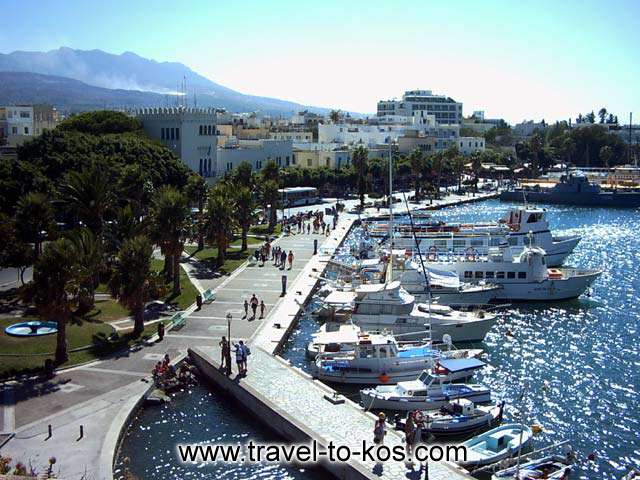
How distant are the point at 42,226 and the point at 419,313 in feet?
87.7

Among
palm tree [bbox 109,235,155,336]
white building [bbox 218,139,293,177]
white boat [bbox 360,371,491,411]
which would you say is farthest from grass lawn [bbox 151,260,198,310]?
white building [bbox 218,139,293,177]

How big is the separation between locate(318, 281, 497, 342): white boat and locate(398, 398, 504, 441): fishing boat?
10.9 metres

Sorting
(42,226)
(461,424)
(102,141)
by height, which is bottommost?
(461,424)

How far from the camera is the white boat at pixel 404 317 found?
45250mm

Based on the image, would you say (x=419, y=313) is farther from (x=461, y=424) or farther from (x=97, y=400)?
(x=97, y=400)

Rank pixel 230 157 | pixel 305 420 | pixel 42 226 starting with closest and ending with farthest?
pixel 305 420
pixel 42 226
pixel 230 157

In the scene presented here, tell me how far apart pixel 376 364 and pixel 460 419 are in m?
6.93

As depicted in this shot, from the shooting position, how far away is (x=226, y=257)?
65.6 meters

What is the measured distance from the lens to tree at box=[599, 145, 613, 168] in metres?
186

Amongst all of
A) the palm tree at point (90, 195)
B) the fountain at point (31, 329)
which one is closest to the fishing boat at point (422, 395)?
the fountain at point (31, 329)

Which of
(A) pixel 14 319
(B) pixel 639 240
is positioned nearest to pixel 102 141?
(A) pixel 14 319

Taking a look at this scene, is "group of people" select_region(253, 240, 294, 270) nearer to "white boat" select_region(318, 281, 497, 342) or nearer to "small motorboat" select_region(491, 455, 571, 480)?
"white boat" select_region(318, 281, 497, 342)

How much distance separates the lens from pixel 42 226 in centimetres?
4912

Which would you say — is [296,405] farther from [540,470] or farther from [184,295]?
[184,295]
